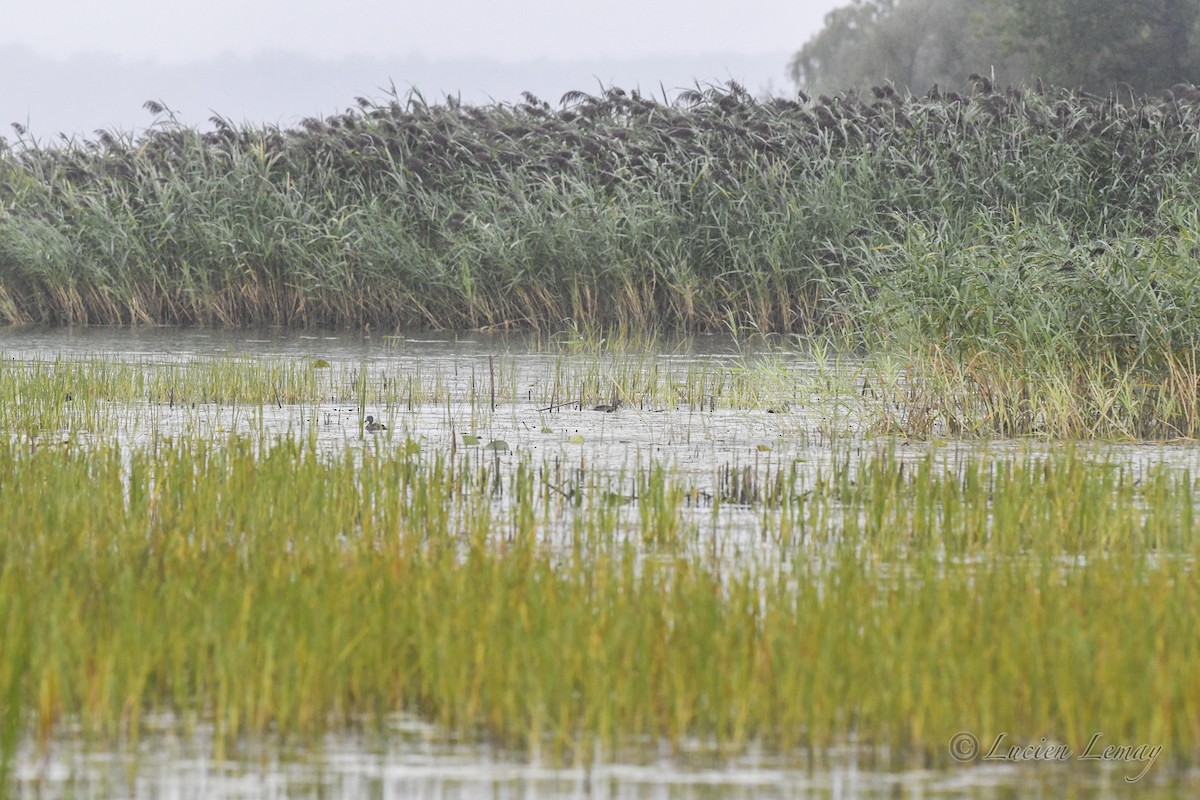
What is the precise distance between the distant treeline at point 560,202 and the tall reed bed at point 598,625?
963cm

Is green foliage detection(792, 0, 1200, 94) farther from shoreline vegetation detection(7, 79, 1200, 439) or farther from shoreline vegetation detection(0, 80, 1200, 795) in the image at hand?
shoreline vegetation detection(0, 80, 1200, 795)

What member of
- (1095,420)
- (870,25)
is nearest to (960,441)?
(1095,420)

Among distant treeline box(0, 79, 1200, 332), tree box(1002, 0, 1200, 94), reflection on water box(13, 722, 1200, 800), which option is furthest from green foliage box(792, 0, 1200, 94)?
reflection on water box(13, 722, 1200, 800)

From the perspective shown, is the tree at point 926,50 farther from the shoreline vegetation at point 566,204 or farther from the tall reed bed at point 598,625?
the tall reed bed at point 598,625

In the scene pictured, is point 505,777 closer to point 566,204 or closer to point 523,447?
point 523,447

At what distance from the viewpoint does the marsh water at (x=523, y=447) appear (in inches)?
122

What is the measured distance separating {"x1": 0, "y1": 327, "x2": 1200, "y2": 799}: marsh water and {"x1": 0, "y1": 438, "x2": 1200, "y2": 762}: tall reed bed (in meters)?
0.10

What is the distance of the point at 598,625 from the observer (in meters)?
3.86

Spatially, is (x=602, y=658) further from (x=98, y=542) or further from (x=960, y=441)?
(x=960, y=441)

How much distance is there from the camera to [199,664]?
3.68 m

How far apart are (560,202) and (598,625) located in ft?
42.1

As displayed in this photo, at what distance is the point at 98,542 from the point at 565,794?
2.43 metres

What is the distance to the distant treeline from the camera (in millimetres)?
15992

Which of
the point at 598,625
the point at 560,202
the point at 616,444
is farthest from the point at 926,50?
the point at 598,625
